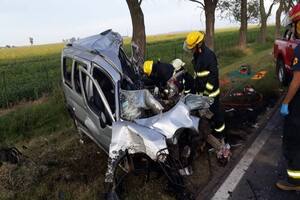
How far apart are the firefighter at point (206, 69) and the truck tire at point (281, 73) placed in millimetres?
5362

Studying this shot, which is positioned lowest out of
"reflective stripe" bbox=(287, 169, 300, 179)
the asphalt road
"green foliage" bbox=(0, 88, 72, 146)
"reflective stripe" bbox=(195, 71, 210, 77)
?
"green foliage" bbox=(0, 88, 72, 146)

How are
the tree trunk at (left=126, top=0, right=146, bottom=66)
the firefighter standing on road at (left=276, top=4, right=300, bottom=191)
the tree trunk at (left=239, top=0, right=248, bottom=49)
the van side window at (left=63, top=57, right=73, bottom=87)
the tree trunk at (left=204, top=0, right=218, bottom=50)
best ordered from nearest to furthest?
the firefighter standing on road at (left=276, top=4, right=300, bottom=191), the van side window at (left=63, top=57, right=73, bottom=87), the tree trunk at (left=126, top=0, right=146, bottom=66), the tree trunk at (left=204, top=0, right=218, bottom=50), the tree trunk at (left=239, top=0, right=248, bottom=49)

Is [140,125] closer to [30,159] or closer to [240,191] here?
[240,191]

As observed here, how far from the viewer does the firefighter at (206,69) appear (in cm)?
589

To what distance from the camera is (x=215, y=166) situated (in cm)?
557

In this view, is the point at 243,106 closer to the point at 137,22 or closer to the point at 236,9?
the point at 137,22

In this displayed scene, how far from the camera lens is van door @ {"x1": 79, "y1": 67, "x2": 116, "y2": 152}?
17.0 ft

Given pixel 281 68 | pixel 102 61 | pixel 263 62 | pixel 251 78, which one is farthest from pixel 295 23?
pixel 263 62

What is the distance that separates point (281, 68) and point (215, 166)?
637 cm

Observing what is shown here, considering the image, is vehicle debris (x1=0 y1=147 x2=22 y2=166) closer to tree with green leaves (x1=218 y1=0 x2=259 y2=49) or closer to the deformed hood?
the deformed hood

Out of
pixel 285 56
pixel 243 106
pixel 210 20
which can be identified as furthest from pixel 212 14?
pixel 243 106

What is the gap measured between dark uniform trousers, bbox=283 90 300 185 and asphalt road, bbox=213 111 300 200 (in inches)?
9.6

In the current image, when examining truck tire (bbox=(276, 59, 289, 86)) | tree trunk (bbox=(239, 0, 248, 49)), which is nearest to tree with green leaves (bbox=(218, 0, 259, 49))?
tree trunk (bbox=(239, 0, 248, 49))

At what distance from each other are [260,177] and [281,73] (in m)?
6.59
